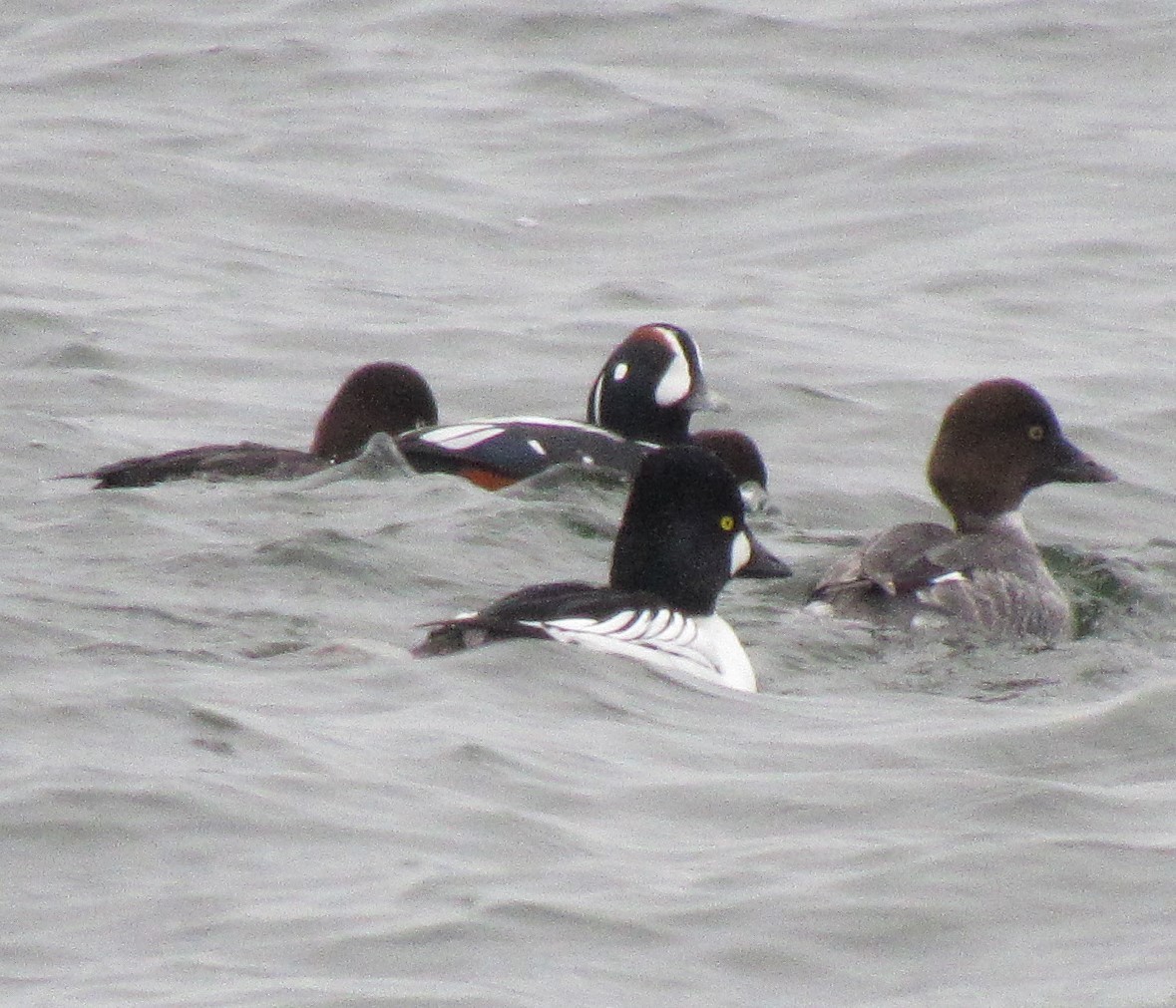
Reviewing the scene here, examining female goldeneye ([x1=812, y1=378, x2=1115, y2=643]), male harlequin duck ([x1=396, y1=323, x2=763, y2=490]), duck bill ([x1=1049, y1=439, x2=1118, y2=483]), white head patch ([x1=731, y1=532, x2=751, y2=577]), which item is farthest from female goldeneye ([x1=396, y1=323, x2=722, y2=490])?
white head patch ([x1=731, y1=532, x2=751, y2=577])

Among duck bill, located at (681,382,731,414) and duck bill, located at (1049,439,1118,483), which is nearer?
duck bill, located at (1049,439,1118,483)

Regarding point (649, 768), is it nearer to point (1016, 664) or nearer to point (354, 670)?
point (354, 670)

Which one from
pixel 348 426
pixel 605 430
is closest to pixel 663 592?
pixel 348 426

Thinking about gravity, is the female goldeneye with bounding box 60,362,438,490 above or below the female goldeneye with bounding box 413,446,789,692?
below

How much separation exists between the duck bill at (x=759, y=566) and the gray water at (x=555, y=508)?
0.30 meters

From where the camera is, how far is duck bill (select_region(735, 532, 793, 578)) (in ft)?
27.5

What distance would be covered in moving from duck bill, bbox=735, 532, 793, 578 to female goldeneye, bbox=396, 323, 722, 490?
209 centimetres

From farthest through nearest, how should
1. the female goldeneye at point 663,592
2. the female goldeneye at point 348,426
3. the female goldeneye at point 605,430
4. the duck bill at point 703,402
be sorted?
the duck bill at point 703,402 → the female goldeneye at point 605,430 → the female goldeneye at point 348,426 → the female goldeneye at point 663,592

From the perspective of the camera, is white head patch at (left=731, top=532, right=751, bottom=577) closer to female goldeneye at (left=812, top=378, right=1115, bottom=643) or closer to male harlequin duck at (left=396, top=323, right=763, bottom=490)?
female goldeneye at (left=812, top=378, right=1115, bottom=643)

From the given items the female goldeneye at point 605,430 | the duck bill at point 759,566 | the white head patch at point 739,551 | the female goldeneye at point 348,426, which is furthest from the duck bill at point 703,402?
the white head patch at point 739,551

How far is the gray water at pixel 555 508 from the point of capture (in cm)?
548

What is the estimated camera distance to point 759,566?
8.45 m

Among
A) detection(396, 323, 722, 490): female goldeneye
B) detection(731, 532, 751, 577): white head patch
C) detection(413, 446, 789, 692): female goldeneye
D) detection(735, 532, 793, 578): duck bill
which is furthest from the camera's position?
detection(396, 323, 722, 490): female goldeneye

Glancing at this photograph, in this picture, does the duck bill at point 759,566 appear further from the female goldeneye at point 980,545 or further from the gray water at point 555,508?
the female goldeneye at point 980,545
